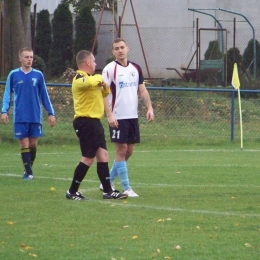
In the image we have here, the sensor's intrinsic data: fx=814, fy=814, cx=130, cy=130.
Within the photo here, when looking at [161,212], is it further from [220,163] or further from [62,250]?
[220,163]

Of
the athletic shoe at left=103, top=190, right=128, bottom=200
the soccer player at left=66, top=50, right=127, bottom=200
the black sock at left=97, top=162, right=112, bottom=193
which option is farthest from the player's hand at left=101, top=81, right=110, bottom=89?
the athletic shoe at left=103, top=190, right=128, bottom=200

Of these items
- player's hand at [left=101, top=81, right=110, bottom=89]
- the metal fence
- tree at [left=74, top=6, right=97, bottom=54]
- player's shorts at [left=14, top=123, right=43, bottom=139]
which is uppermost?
tree at [left=74, top=6, right=97, bottom=54]

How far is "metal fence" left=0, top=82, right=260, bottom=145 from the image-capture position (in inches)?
808

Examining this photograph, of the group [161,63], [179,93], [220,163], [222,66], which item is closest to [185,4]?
[161,63]

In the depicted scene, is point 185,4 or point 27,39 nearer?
point 27,39

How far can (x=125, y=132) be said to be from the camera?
9.83 metres

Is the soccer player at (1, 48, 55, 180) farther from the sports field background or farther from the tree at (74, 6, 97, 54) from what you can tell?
the tree at (74, 6, 97, 54)

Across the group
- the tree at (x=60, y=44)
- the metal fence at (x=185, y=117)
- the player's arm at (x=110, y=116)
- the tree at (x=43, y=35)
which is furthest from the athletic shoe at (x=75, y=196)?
the tree at (x=43, y=35)

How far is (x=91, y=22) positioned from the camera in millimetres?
31797

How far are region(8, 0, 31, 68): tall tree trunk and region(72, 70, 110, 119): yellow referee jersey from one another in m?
16.8

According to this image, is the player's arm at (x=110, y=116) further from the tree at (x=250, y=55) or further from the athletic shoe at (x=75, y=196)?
the tree at (x=250, y=55)

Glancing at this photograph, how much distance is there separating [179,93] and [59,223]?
14088 millimetres

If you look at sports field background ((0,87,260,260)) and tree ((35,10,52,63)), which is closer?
sports field background ((0,87,260,260))

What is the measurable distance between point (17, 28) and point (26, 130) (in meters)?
14.6
